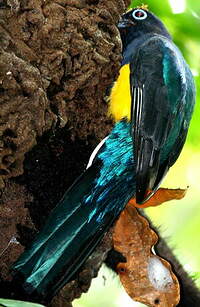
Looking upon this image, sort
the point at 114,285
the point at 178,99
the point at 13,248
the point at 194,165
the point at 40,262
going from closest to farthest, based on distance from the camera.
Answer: the point at 40,262
the point at 13,248
the point at 178,99
the point at 114,285
the point at 194,165

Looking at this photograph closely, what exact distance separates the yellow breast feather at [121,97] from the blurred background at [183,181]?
0.79 m

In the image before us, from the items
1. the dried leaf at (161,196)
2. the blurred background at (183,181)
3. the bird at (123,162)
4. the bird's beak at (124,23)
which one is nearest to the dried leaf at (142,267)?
the dried leaf at (161,196)

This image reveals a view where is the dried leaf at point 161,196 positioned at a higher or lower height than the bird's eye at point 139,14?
lower

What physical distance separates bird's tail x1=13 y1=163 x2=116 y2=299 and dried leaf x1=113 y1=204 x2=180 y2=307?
0.29m

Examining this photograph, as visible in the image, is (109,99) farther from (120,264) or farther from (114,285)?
(114,285)

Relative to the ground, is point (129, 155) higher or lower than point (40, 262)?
higher

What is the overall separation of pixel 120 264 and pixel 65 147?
650mm

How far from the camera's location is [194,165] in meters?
4.61

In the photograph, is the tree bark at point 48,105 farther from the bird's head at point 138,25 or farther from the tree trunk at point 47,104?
the bird's head at point 138,25

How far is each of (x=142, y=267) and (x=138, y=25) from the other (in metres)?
1.41

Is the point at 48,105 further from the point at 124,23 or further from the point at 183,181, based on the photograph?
the point at 183,181

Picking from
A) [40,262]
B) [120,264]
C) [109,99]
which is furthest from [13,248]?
[109,99]

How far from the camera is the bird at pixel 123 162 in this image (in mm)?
2881

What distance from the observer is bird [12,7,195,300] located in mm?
2881
